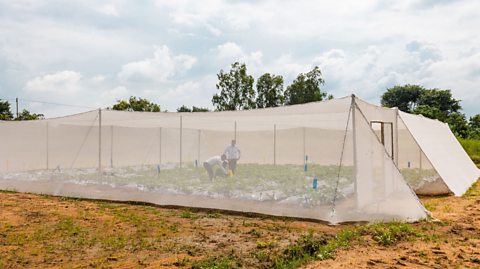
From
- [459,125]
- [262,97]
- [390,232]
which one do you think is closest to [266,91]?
[262,97]

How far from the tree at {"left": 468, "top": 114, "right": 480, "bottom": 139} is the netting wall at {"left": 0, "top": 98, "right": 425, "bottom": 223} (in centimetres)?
2325

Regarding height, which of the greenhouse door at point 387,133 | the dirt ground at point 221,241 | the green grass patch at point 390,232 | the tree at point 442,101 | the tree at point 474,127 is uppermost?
the tree at point 442,101

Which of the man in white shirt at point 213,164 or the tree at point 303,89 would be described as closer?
the man in white shirt at point 213,164

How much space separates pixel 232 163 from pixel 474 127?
26503mm

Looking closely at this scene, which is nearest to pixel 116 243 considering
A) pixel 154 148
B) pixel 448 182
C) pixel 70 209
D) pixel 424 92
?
pixel 70 209

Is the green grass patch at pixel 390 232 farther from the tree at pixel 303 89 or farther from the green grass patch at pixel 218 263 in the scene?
the tree at pixel 303 89

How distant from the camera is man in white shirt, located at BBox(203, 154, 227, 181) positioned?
6693mm

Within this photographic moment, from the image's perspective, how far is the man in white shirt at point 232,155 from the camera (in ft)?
21.7

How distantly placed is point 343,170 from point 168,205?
124 inches

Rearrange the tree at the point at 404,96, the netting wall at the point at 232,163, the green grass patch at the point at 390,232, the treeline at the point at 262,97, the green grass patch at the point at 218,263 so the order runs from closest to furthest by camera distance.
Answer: the green grass patch at the point at 218,263
the green grass patch at the point at 390,232
the netting wall at the point at 232,163
the treeline at the point at 262,97
the tree at the point at 404,96

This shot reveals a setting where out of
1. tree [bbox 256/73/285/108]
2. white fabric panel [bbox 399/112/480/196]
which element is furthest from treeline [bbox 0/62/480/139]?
white fabric panel [bbox 399/112/480/196]

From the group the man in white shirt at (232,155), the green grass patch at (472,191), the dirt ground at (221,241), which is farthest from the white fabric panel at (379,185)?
the green grass patch at (472,191)

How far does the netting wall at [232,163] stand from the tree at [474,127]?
23246 mm

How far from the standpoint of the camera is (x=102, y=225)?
5574 mm
